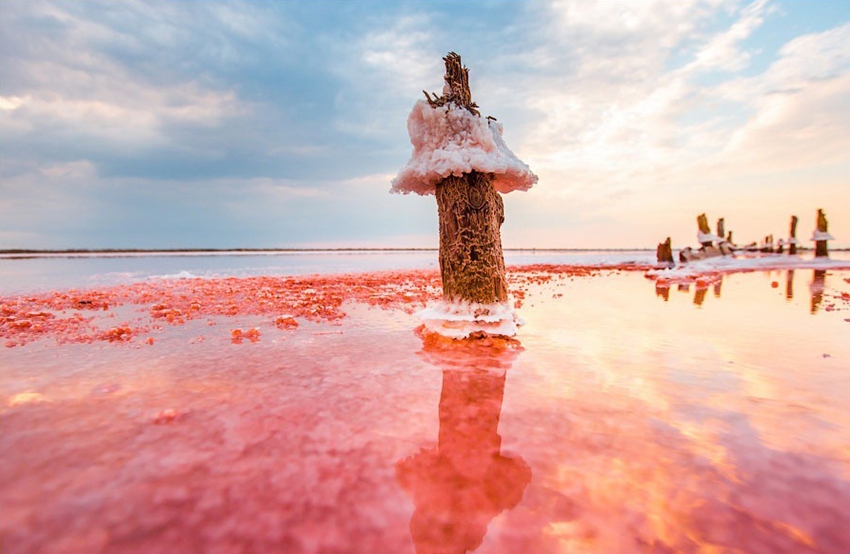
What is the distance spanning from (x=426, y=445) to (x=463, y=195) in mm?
→ 3758

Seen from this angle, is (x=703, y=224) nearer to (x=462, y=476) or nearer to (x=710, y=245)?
(x=710, y=245)

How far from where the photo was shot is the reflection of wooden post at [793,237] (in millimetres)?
31328

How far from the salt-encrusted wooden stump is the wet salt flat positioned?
1.79ft

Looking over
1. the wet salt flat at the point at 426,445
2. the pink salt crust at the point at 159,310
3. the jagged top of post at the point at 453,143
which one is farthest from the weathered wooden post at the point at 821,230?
the jagged top of post at the point at 453,143

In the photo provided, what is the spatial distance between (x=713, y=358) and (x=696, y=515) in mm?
3334

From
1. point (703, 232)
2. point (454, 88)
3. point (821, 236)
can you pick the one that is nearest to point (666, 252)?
point (703, 232)

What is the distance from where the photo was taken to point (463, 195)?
5.39m

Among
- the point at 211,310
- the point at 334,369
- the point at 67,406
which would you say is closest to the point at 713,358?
the point at 334,369

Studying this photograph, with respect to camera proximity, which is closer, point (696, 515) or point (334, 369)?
point (696, 515)

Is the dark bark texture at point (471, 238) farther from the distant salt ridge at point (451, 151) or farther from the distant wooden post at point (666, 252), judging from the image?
the distant wooden post at point (666, 252)

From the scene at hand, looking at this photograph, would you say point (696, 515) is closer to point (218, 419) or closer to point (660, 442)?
point (660, 442)

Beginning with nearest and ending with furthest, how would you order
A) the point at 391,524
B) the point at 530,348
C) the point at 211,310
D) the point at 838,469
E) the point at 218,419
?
the point at 391,524, the point at 838,469, the point at 218,419, the point at 530,348, the point at 211,310

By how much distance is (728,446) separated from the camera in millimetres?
2361

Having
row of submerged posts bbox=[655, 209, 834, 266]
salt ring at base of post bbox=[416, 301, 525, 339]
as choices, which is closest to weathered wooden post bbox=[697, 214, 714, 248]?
row of submerged posts bbox=[655, 209, 834, 266]
